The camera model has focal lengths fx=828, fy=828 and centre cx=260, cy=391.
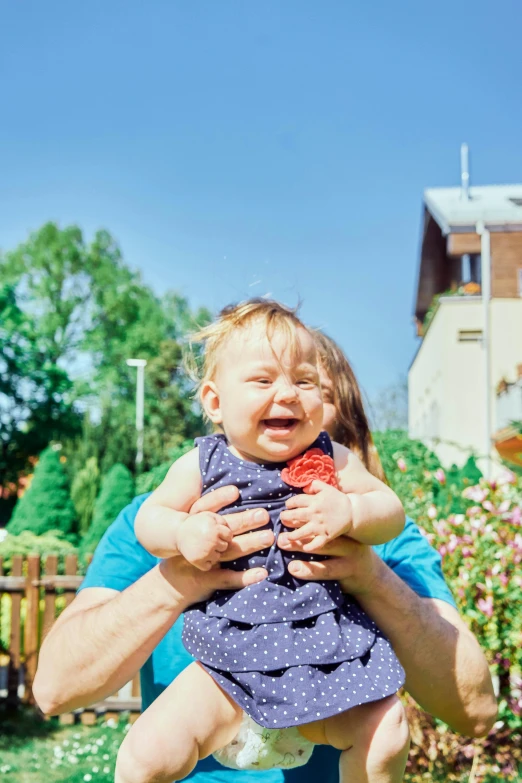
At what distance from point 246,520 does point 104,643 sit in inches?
19.5

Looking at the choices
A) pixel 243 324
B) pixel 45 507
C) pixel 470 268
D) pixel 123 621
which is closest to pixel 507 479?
pixel 243 324

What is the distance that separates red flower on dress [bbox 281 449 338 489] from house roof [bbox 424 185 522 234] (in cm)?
2079

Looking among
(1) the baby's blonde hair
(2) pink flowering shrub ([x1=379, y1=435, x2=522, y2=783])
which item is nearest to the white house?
(2) pink flowering shrub ([x1=379, y1=435, x2=522, y2=783])

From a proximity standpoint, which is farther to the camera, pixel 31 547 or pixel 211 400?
pixel 31 547

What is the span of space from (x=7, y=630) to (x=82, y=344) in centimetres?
2989

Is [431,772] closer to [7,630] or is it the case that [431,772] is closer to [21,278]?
[7,630]

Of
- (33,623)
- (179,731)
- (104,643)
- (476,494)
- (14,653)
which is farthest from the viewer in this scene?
(14,653)

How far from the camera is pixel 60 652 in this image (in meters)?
1.99

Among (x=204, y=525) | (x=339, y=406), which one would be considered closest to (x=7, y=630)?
(x=339, y=406)

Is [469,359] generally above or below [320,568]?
above

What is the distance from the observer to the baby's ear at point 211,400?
1980 millimetres

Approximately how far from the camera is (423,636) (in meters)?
1.97

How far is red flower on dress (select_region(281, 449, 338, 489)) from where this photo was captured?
1770 mm

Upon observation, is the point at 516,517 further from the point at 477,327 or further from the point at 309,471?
the point at 477,327
